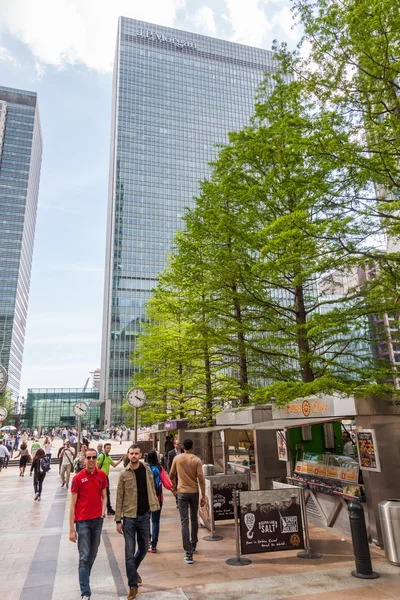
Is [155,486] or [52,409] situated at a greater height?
[52,409]

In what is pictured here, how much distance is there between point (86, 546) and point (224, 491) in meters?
4.41

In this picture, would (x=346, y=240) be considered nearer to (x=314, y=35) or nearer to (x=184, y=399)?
(x=314, y=35)

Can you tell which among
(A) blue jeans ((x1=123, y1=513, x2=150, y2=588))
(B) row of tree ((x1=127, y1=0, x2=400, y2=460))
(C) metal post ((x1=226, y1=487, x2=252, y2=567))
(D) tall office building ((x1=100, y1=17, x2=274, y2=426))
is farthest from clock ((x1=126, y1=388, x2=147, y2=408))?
(D) tall office building ((x1=100, y1=17, x2=274, y2=426))

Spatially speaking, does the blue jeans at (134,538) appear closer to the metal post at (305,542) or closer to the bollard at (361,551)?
the metal post at (305,542)

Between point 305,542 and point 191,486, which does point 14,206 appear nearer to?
point 191,486

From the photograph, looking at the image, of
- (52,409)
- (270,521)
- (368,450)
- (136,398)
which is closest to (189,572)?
(270,521)

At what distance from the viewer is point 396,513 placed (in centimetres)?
630

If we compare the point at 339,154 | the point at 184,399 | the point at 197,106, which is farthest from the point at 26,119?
the point at 339,154

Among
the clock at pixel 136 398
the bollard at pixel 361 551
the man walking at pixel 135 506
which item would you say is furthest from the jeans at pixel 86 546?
the clock at pixel 136 398

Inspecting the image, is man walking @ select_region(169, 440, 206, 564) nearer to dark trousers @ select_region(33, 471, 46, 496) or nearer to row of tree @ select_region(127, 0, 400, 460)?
row of tree @ select_region(127, 0, 400, 460)

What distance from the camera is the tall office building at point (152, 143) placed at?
4013 inches

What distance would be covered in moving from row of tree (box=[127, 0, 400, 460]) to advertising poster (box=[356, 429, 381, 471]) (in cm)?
89

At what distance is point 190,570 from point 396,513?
3471 mm

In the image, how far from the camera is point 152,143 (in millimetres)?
118750
